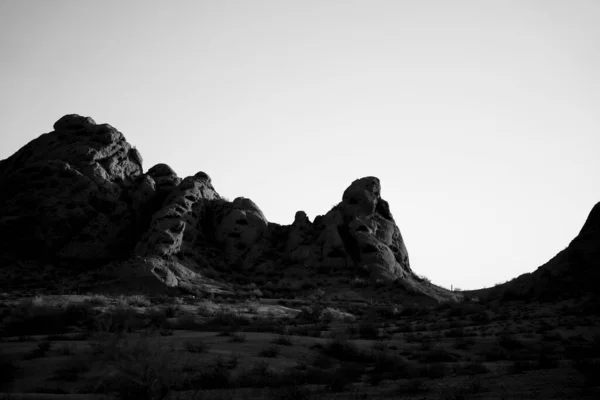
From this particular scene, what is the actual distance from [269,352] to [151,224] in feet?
94.9

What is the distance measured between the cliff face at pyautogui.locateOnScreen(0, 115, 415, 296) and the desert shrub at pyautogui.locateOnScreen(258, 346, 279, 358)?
65.9ft

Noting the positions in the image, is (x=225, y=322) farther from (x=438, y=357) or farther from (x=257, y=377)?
(x=257, y=377)

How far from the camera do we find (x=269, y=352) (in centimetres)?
1262

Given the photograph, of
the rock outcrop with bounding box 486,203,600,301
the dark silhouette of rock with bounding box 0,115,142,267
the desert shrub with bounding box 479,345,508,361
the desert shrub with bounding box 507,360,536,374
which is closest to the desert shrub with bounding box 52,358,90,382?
the desert shrub with bounding box 507,360,536,374

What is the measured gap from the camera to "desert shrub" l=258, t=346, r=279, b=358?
12.5 m

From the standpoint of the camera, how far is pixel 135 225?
4181 cm

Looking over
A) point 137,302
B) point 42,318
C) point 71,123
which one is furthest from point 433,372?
point 71,123

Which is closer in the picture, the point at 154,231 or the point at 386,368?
the point at 386,368

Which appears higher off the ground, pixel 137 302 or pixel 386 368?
pixel 137 302

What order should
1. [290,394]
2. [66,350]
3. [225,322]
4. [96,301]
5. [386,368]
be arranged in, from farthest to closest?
[96,301], [225,322], [66,350], [386,368], [290,394]

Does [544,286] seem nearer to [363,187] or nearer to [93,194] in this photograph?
[363,187]

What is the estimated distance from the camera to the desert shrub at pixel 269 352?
492 inches

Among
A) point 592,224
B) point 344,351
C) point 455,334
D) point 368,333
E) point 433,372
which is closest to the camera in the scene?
point 433,372

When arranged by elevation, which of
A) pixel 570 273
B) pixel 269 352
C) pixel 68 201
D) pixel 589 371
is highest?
pixel 68 201
